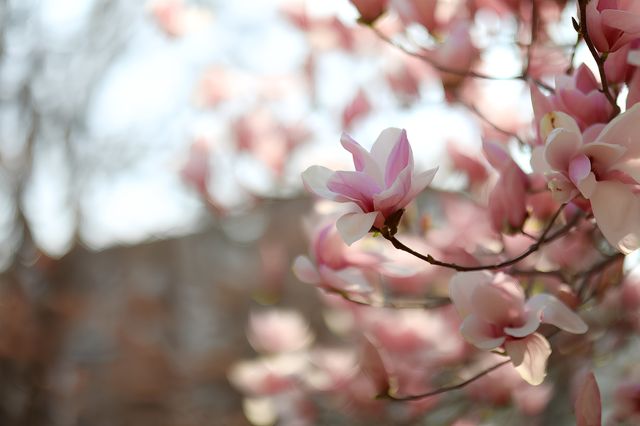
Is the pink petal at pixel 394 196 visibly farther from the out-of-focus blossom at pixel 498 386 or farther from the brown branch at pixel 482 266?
the out-of-focus blossom at pixel 498 386

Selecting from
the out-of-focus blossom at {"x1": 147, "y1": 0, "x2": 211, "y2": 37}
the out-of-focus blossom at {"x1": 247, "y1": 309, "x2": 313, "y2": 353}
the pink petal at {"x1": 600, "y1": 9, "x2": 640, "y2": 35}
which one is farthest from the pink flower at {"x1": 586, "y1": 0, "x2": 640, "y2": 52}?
the out-of-focus blossom at {"x1": 147, "y1": 0, "x2": 211, "y2": 37}

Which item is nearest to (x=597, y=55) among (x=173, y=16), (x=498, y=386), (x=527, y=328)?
(x=527, y=328)

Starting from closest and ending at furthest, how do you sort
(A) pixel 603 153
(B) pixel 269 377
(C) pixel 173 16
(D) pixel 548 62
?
(A) pixel 603 153, (D) pixel 548 62, (B) pixel 269 377, (C) pixel 173 16

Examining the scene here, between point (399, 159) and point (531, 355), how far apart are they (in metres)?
0.22

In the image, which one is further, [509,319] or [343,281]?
[343,281]

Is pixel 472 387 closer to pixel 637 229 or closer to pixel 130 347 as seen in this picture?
pixel 637 229

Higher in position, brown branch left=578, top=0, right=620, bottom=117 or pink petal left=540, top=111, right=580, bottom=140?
brown branch left=578, top=0, right=620, bottom=117

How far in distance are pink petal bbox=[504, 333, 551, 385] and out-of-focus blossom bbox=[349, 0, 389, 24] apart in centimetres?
40

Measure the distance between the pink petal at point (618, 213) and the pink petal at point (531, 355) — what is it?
13 centimetres

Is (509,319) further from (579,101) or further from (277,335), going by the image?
(277,335)

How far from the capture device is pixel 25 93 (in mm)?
2291

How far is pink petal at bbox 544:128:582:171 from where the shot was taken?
54cm

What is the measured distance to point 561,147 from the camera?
544mm

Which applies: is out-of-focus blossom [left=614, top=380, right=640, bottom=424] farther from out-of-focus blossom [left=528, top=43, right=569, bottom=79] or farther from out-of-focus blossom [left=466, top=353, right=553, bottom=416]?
out-of-focus blossom [left=528, top=43, right=569, bottom=79]
